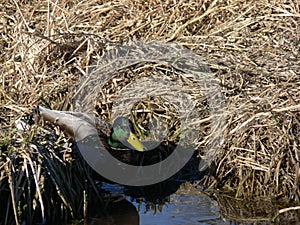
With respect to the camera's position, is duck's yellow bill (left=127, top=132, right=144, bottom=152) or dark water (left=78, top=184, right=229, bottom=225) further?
duck's yellow bill (left=127, top=132, right=144, bottom=152)

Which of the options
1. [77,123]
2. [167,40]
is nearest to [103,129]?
[77,123]

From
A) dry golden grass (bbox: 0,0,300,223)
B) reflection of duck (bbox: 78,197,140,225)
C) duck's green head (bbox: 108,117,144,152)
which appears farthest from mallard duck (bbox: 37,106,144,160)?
reflection of duck (bbox: 78,197,140,225)

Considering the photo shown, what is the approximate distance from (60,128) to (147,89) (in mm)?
1151

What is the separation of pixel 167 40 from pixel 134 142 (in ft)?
4.47

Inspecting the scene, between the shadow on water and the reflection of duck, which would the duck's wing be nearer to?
the shadow on water

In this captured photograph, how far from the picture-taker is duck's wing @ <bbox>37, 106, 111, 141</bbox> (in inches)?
215

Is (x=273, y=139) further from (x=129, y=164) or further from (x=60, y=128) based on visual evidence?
(x=60, y=128)

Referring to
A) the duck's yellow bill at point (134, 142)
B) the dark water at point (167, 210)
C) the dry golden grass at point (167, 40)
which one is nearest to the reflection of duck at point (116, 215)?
the dark water at point (167, 210)

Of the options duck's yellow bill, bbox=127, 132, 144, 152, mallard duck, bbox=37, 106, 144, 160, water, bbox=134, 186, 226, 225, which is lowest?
water, bbox=134, 186, 226, 225

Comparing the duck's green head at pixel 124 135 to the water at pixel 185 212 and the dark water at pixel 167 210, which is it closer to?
the dark water at pixel 167 210

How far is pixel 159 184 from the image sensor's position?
579 cm

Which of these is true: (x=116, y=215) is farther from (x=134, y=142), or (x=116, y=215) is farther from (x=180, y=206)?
(x=134, y=142)

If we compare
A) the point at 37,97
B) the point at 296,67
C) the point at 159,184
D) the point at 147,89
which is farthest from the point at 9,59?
the point at 296,67

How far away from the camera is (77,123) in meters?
5.57
